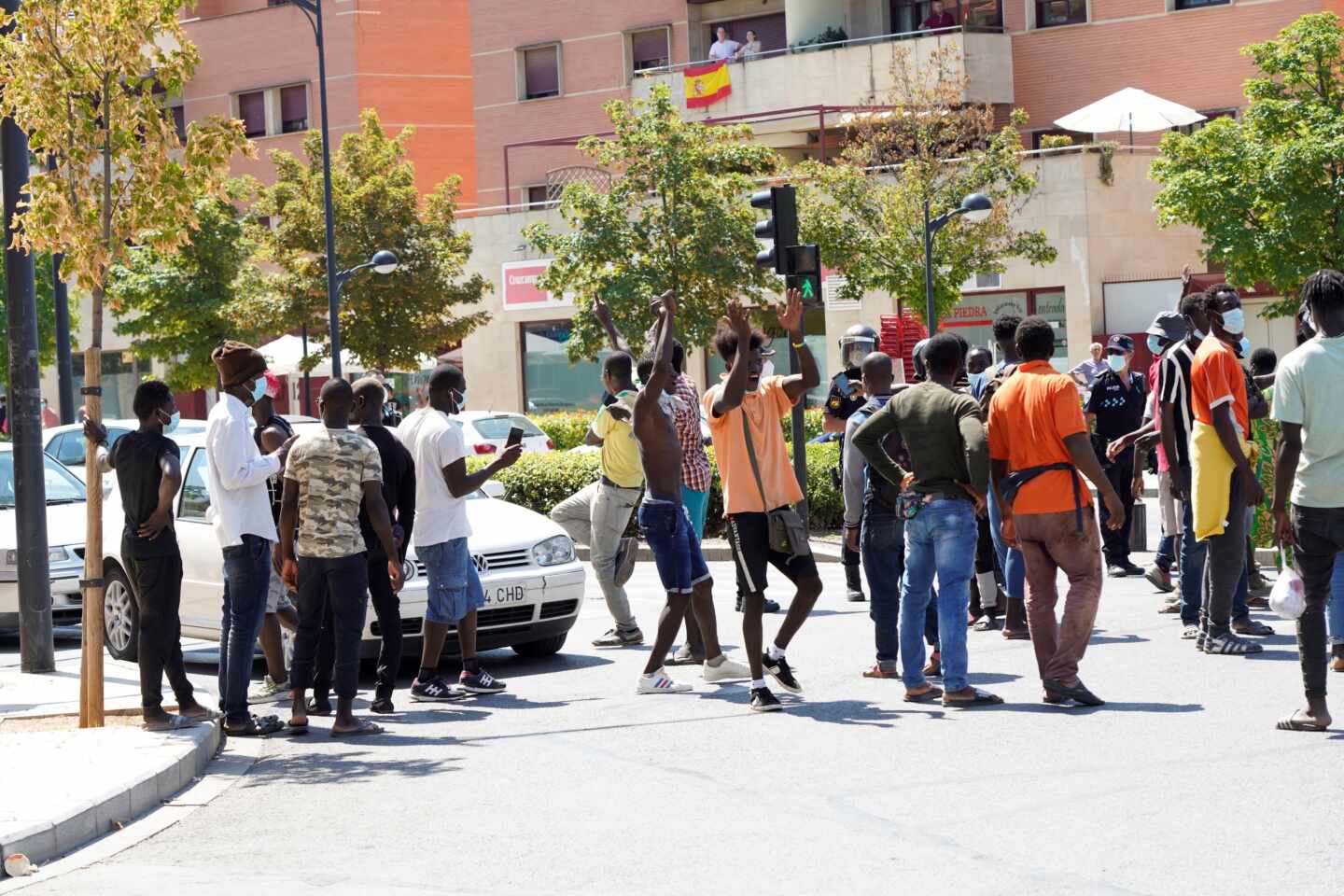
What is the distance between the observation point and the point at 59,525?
14156 millimetres

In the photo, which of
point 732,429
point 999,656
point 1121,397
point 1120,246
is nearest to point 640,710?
point 732,429

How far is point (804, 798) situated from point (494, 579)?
4.32m

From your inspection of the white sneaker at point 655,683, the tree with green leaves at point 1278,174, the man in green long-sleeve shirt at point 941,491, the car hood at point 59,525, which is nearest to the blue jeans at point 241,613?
the white sneaker at point 655,683

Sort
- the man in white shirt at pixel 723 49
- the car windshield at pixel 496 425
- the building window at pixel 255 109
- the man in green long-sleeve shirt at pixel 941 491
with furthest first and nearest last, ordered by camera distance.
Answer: the building window at pixel 255 109 < the man in white shirt at pixel 723 49 < the car windshield at pixel 496 425 < the man in green long-sleeve shirt at pixel 941 491

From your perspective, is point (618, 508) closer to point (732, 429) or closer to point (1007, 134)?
point (732, 429)

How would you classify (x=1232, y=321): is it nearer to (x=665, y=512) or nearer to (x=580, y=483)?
(x=665, y=512)

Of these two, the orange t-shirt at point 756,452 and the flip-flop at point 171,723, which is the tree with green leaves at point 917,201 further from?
the flip-flop at point 171,723

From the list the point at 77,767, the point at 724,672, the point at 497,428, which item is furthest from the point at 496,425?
the point at 77,767

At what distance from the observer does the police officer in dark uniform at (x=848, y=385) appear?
1194 centimetres

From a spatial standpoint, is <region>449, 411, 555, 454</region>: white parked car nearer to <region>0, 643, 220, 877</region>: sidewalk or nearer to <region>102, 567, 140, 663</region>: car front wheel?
<region>102, 567, 140, 663</region>: car front wheel

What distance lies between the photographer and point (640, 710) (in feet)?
30.7

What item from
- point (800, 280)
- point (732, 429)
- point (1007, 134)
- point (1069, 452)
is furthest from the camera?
point (1007, 134)

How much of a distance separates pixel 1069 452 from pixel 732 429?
1684mm

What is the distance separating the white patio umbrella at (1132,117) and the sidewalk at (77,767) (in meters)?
26.9
